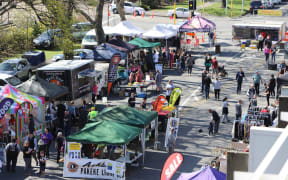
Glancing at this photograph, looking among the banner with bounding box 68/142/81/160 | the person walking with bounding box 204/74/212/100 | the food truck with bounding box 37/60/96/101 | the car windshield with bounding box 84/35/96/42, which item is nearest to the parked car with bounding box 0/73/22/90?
the food truck with bounding box 37/60/96/101

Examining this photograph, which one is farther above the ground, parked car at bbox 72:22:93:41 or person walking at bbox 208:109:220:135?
parked car at bbox 72:22:93:41

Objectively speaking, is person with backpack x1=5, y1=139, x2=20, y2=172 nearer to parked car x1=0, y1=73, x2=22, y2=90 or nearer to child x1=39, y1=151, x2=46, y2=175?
child x1=39, y1=151, x2=46, y2=175

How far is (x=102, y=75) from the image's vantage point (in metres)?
26.7

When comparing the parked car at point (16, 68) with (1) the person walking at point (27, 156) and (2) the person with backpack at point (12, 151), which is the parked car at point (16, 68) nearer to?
(2) the person with backpack at point (12, 151)

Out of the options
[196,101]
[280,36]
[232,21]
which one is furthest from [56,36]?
[232,21]

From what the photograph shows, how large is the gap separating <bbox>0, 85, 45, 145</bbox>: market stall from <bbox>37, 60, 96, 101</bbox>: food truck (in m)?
3.35

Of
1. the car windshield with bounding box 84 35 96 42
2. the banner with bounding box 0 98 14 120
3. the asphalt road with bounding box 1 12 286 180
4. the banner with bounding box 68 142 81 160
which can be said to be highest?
the car windshield with bounding box 84 35 96 42

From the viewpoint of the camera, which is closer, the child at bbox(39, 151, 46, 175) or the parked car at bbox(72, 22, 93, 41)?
the child at bbox(39, 151, 46, 175)

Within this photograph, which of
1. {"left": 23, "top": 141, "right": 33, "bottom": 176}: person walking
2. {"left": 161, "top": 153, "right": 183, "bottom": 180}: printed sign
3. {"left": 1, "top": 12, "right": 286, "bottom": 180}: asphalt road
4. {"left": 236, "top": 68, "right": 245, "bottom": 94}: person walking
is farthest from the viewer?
{"left": 236, "top": 68, "right": 245, "bottom": 94}: person walking

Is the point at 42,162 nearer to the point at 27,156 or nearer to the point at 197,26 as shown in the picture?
the point at 27,156

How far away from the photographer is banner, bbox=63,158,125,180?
1648 centimetres

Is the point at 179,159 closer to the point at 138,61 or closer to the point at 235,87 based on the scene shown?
the point at 235,87

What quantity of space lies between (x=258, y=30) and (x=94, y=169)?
29.6m

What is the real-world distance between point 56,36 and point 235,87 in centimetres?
1152
